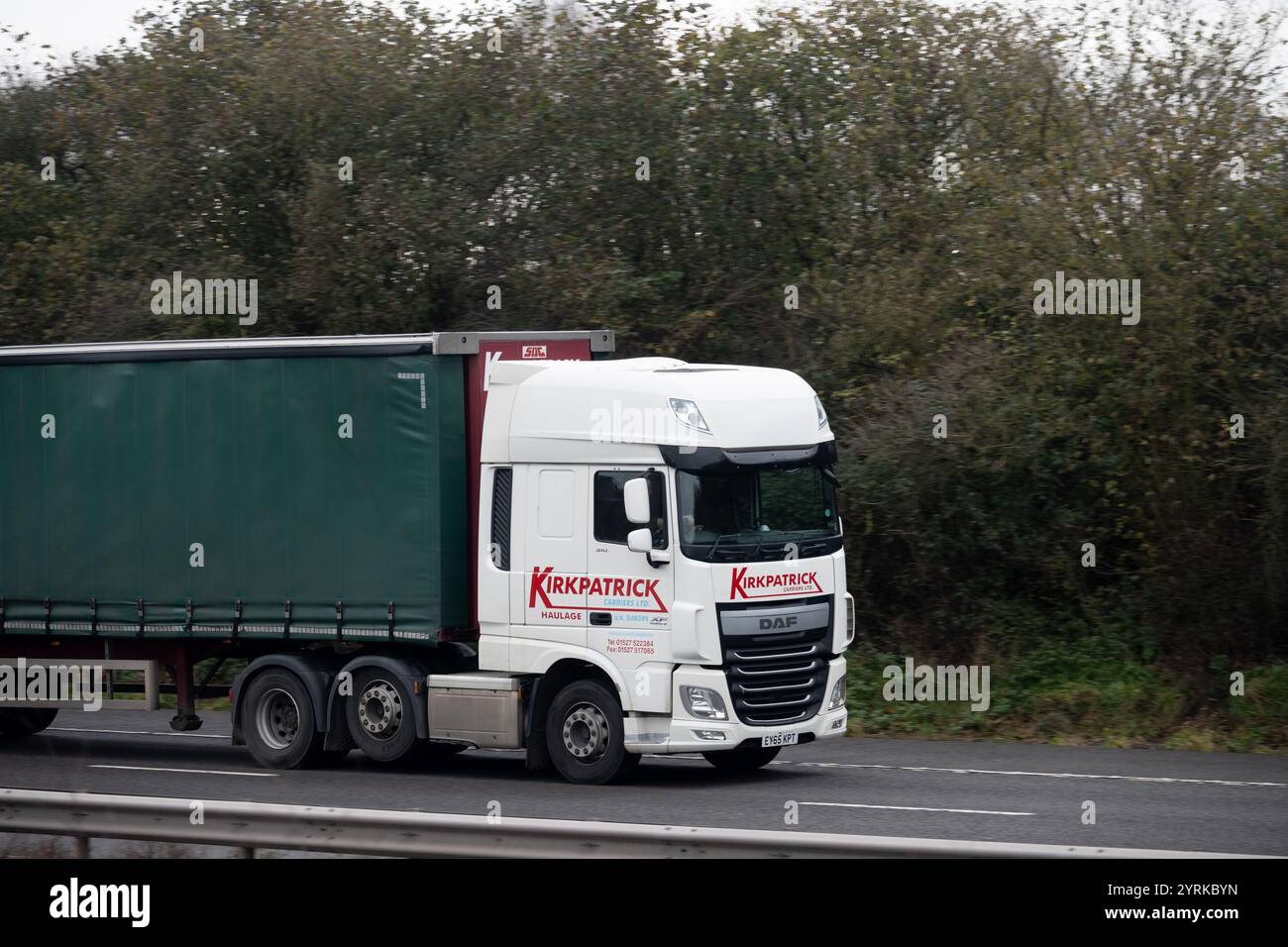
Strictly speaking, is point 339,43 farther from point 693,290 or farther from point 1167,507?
point 1167,507

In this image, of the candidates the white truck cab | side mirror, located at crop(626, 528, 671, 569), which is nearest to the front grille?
the white truck cab

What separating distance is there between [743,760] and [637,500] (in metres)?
3.03

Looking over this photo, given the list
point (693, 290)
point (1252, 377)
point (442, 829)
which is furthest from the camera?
point (693, 290)

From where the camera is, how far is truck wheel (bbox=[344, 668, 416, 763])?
535 inches

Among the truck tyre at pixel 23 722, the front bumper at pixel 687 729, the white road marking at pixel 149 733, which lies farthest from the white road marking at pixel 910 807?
the truck tyre at pixel 23 722

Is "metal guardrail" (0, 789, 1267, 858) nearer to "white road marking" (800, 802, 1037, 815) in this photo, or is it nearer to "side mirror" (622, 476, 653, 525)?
"white road marking" (800, 802, 1037, 815)

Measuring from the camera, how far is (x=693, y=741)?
1243 cm

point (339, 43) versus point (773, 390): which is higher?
point (339, 43)

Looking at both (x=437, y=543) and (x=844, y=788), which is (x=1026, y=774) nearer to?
(x=844, y=788)

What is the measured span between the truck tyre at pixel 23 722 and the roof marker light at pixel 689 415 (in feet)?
27.8

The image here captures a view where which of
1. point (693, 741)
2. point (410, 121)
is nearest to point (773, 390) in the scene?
point (693, 741)

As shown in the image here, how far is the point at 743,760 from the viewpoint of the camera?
14.0 m

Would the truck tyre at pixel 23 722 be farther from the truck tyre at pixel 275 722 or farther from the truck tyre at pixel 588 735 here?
the truck tyre at pixel 588 735
